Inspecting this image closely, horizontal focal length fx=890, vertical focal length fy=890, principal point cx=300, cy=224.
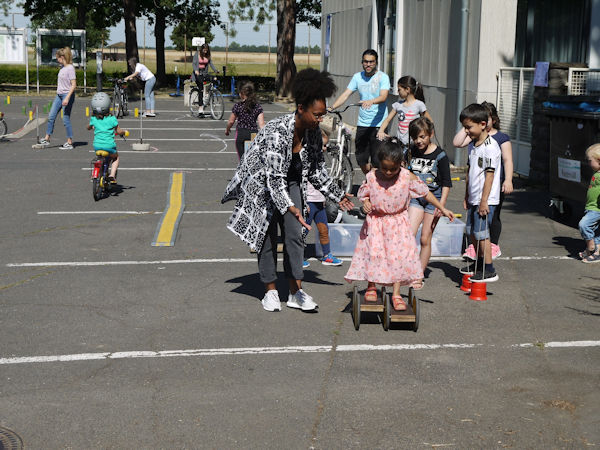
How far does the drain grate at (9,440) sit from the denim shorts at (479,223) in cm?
476

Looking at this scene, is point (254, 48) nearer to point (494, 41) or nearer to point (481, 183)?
point (494, 41)

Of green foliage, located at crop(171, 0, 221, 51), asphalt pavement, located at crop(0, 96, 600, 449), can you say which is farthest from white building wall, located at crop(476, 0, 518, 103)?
green foliage, located at crop(171, 0, 221, 51)

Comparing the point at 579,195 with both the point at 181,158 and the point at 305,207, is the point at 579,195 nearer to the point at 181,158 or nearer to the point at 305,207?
the point at 305,207

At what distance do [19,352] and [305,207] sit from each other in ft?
8.52

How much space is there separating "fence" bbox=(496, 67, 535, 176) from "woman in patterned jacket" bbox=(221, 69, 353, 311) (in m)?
8.88

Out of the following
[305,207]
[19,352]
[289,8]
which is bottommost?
[19,352]

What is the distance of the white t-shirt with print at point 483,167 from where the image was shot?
811 cm

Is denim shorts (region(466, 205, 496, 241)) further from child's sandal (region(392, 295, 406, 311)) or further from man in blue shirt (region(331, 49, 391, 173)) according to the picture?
man in blue shirt (region(331, 49, 391, 173))

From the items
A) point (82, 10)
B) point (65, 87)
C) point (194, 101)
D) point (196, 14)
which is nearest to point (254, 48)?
point (196, 14)

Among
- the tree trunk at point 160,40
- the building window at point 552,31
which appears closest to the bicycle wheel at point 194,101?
the building window at point 552,31

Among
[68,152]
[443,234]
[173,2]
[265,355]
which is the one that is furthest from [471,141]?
[173,2]

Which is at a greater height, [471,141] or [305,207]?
[471,141]

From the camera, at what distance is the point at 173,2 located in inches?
1795

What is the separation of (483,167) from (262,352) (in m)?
2.95
